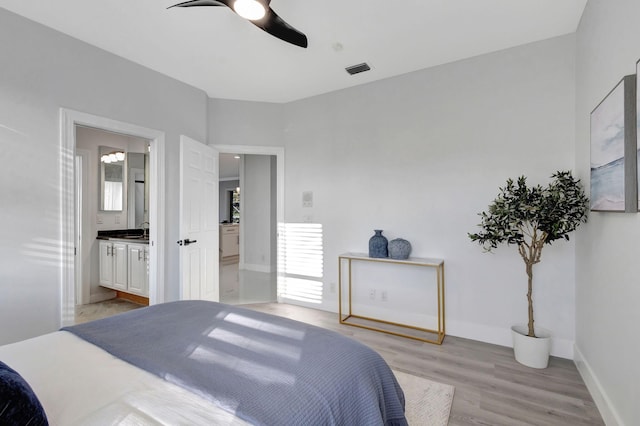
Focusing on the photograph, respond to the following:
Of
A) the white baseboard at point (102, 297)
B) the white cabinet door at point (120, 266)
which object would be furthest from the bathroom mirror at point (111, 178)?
the white baseboard at point (102, 297)

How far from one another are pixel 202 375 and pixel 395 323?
2.65 meters

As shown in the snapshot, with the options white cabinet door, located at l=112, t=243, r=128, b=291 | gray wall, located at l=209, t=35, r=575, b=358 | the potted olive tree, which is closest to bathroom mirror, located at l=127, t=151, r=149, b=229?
white cabinet door, located at l=112, t=243, r=128, b=291

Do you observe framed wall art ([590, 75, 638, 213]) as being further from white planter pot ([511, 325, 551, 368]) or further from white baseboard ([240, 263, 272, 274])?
white baseboard ([240, 263, 272, 274])

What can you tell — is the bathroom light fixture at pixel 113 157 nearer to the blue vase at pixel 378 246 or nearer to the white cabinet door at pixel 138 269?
the white cabinet door at pixel 138 269

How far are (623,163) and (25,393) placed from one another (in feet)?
8.31

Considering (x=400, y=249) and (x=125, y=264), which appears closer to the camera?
(x=400, y=249)

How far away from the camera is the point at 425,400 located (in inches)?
78.1

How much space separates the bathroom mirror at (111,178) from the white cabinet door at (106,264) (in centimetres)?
54

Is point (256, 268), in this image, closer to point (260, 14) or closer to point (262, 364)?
point (260, 14)

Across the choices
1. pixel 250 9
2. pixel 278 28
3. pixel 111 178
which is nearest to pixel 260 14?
pixel 250 9

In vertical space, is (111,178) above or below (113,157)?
below

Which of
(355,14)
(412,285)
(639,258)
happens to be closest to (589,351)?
(639,258)

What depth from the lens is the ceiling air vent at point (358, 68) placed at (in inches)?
124

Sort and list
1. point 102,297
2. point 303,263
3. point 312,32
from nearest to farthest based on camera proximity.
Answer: point 312,32 < point 303,263 < point 102,297
